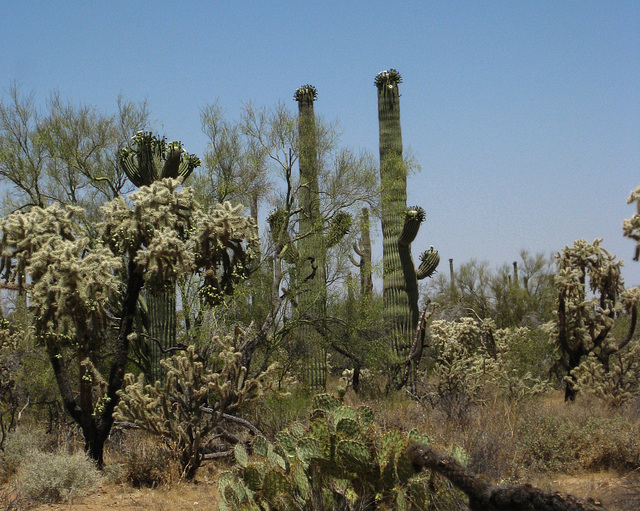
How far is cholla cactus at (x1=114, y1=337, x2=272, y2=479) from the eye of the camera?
7645mm

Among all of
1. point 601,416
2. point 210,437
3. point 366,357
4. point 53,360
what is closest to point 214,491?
point 210,437

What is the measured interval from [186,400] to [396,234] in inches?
383

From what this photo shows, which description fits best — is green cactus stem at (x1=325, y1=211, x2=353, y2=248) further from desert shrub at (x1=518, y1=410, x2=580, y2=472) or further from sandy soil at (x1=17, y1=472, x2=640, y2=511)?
sandy soil at (x1=17, y1=472, x2=640, y2=511)

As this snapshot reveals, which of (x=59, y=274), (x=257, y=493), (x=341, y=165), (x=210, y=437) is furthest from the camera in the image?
(x=341, y=165)

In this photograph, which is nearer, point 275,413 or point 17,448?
point 17,448

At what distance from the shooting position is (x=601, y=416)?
9797 mm

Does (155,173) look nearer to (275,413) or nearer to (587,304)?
(275,413)

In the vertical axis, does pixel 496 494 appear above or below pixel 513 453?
above

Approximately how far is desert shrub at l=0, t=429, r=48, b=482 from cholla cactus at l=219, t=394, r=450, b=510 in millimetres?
3292

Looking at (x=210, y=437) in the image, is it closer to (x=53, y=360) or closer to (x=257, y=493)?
(x=53, y=360)

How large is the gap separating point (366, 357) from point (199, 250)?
7143 mm

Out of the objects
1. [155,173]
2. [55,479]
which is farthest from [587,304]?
[55,479]

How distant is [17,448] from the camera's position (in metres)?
8.56

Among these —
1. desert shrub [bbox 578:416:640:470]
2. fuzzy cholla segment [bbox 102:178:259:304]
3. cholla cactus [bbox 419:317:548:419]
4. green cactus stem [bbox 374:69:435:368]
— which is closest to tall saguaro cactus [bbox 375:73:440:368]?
green cactus stem [bbox 374:69:435:368]
